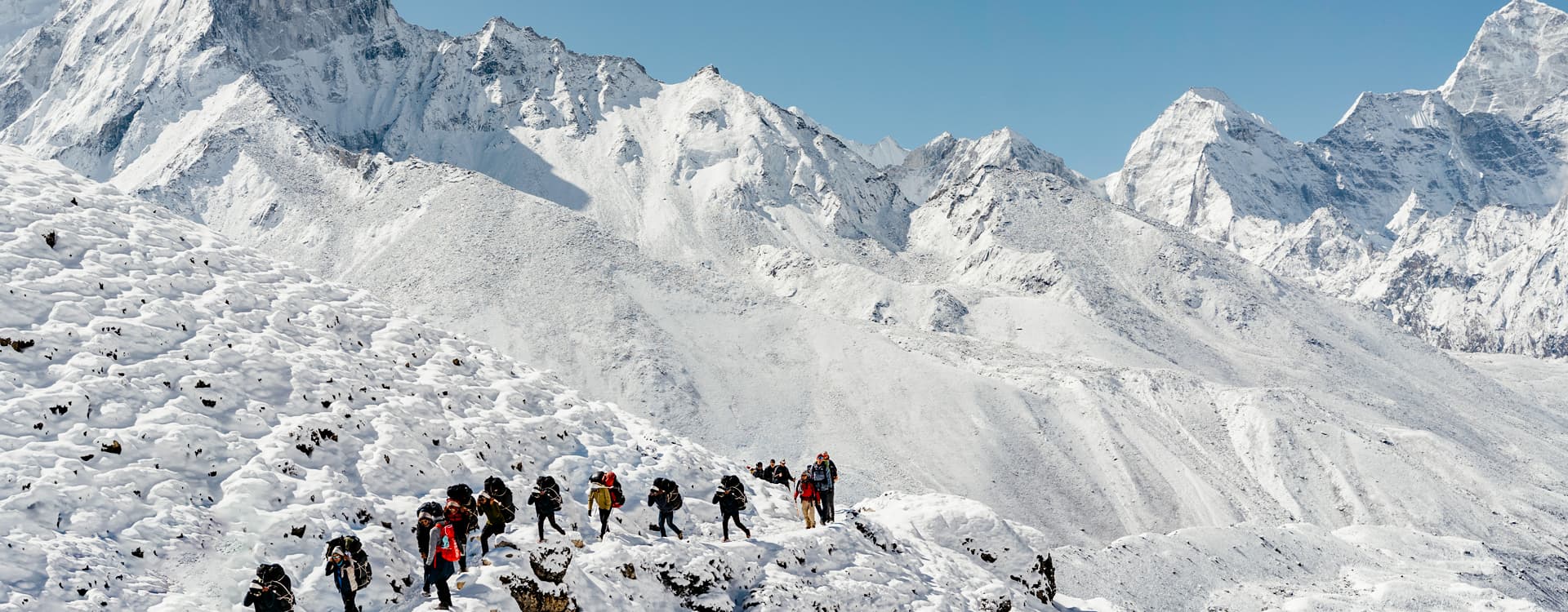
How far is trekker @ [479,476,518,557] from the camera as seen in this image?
17609 millimetres

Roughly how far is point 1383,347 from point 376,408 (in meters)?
199

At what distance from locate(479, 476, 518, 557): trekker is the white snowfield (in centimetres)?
65

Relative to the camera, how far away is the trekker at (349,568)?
14328 mm

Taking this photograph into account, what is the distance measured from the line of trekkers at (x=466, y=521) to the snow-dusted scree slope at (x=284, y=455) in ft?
2.31

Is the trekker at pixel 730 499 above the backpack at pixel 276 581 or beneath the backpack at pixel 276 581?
above

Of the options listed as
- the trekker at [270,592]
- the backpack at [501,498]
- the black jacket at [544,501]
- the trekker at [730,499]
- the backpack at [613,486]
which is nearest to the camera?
the trekker at [270,592]

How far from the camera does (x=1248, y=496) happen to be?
295ft

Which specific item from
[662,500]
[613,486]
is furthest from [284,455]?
[662,500]

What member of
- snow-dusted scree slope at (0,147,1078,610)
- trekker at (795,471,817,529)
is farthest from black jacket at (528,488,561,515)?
trekker at (795,471,817,529)

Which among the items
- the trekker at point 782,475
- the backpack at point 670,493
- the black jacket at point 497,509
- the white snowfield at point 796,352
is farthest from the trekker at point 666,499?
the trekker at point 782,475

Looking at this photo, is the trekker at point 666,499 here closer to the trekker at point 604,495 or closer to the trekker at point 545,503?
the trekker at point 604,495

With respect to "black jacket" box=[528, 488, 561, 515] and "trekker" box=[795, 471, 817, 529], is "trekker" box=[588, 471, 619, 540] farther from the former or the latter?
"trekker" box=[795, 471, 817, 529]

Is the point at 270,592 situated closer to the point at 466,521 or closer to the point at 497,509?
the point at 466,521

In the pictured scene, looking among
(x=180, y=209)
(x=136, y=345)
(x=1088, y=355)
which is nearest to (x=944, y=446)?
(x=1088, y=355)
